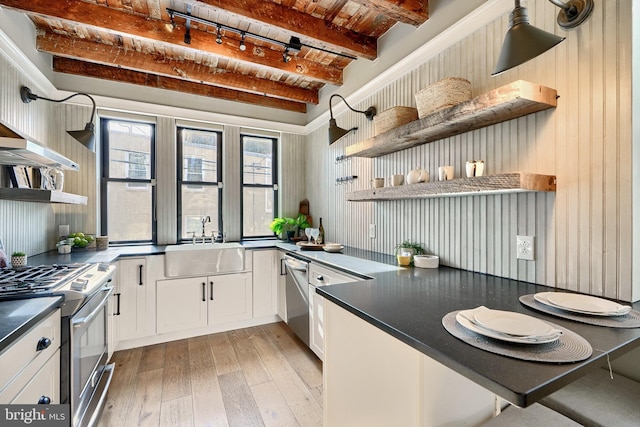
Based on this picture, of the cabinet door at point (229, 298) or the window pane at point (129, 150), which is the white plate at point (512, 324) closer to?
the cabinet door at point (229, 298)

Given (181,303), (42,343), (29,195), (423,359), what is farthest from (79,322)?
(423,359)

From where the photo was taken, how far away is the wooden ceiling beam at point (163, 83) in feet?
9.54

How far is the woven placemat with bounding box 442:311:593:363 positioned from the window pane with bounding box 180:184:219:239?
3.22 m

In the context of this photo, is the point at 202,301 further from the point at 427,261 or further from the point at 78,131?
the point at 427,261

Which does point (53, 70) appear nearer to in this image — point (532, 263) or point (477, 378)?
point (477, 378)

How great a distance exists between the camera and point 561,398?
104 centimetres

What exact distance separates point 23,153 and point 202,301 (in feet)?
6.10

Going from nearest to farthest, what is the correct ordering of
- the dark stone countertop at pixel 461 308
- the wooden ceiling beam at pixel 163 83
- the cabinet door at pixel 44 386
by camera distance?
1. the dark stone countertop at pixel 461 308
2. the cabinet door at pixel 44 386
3. the wooden ceiling beam at pixel 163 83

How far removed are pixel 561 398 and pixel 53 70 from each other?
4368 millimetres

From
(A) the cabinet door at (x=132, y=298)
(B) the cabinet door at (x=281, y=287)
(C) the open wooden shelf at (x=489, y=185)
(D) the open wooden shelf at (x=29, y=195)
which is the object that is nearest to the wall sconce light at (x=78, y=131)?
(D) the open wooden shelf at (x=29, y=195)

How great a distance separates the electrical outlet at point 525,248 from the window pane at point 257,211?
9.77 ft

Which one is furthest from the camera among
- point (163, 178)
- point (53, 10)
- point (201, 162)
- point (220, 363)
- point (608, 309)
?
Result: point (201, 162)

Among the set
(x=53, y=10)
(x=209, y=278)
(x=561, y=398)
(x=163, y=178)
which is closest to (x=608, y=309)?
(x=561, y=398)

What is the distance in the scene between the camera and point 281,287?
3223 mm
